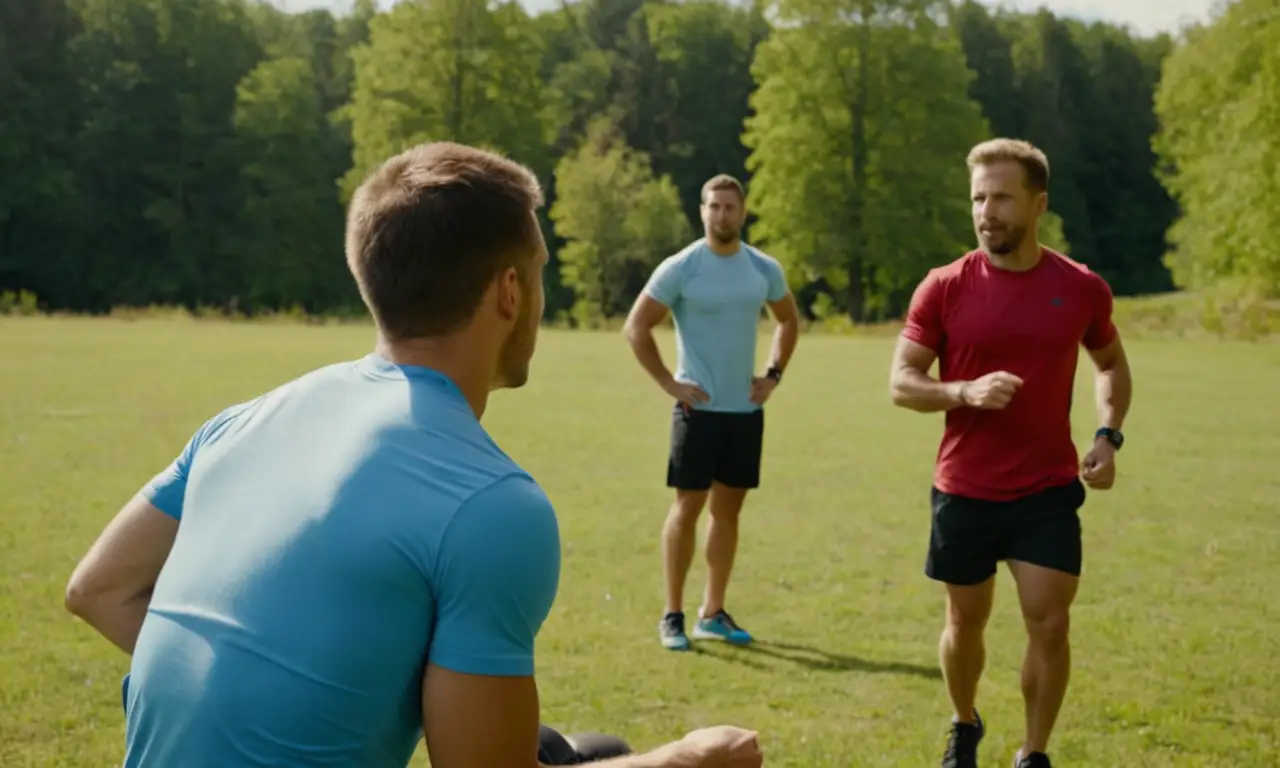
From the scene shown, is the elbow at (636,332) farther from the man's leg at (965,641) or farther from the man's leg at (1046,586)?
the man's leg at (1046,586)

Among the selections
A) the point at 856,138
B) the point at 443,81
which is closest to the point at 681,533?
the point at 856,138

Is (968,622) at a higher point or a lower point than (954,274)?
lower

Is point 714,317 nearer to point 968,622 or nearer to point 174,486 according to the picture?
point 968,622

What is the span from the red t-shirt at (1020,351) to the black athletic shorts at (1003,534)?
0.05 m

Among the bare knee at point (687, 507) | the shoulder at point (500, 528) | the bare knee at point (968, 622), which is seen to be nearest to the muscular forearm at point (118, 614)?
the shoulder at point (500, 528)

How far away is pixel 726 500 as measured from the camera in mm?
7879

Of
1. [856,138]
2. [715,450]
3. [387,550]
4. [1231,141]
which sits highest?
[1231,141]

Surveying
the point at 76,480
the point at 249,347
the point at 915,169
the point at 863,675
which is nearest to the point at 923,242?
the point at 915,169

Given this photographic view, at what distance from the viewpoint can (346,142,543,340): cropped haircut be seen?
7.34 ft

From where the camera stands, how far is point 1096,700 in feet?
21.6

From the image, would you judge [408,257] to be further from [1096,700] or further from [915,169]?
[915,169]

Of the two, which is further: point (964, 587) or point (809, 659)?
point (809, 659)

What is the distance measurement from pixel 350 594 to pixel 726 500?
5898 mm

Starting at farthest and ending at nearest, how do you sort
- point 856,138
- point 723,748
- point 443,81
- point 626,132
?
point 626,132 → point 443,81 → point 856,138 → point 723,748
